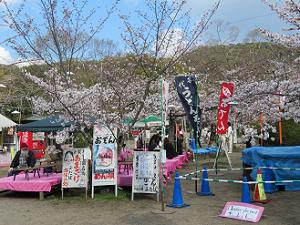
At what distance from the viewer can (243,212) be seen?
7.50 m

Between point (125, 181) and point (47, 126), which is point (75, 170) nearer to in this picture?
point (125, 181)

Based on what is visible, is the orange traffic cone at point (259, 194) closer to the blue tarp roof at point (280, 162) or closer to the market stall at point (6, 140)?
the blue tarp roof at point (280, 162)

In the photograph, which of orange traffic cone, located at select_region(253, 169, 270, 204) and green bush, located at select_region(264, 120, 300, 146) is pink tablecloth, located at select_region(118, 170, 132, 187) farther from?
green bush, located at select_region(264, 120, 300, 146)

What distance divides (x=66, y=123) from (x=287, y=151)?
6.61 meters

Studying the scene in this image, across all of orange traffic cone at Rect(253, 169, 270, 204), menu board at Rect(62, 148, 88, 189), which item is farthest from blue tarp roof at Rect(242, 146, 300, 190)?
menu board at Rect(62, 148, 88, 189)

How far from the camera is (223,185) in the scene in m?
11.9

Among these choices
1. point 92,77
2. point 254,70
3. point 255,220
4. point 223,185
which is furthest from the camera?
point 254,70

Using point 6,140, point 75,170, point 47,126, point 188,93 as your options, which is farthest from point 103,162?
point 6,140

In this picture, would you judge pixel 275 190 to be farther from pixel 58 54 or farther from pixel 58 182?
pixel 58 54

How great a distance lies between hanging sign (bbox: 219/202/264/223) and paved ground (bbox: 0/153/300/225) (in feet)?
0.50

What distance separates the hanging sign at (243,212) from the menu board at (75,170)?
13.1 feet

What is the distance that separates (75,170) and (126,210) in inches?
88.2

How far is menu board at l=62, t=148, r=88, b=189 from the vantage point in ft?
33.5

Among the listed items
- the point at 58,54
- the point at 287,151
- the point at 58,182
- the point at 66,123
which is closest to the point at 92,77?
the point at 66,123
